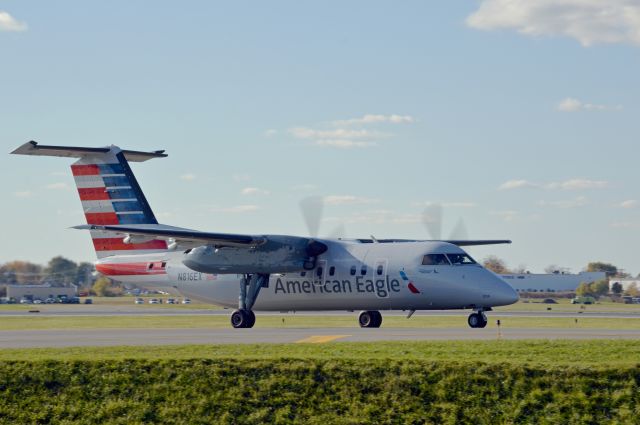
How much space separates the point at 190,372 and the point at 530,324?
91.5 ft

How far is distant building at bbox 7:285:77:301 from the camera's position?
14200cm

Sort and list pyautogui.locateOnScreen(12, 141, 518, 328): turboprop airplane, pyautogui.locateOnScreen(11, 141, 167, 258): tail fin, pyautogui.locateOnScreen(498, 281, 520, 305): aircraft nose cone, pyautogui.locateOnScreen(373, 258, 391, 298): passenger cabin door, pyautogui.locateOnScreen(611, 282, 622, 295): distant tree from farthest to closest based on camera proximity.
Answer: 1. pyautogui.locateOnScreen(611, 282, 622, 295): distant tree
2. pyautogui.locateOnScreen(11, 141, 167, 258): tail fin
3. pyautogui.locateOnScreen(373, 258, 391, 298): passenger cabin door
4. pyautogui.locateOnScreen(12, 141, 518, 328): turboprop airplane
5. pyautogui.locateOnScreen(498, 281, 520, 305): aircraft nose cone

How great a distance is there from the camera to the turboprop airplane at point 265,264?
3866 cm

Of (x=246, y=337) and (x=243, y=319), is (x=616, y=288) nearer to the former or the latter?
(x=243, y=319)

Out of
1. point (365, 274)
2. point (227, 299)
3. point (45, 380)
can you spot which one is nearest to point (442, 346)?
point (45, 380)

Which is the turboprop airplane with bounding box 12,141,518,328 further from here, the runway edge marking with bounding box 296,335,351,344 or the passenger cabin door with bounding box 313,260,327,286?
the runway edge marking with bounding box 296,335,351,344

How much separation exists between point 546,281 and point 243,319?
122 metres

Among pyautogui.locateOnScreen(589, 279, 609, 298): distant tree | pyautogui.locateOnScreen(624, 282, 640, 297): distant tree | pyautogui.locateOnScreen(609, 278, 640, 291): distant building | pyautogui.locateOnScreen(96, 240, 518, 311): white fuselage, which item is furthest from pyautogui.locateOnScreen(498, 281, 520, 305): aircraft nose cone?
pyautogui.locateOnScreen(609, 278, 640, 291): distant building

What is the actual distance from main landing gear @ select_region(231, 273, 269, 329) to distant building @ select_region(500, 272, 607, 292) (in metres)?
116

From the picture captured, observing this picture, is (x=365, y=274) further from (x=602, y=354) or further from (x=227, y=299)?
(x=602, y=354)

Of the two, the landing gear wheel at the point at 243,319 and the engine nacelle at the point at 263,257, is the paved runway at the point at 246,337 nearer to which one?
the engine nacelle at the point at 263,257

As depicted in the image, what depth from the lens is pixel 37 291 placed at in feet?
472

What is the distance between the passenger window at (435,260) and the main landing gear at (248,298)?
23.8ft

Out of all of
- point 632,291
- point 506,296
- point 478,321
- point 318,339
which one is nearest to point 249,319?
point 478,321
